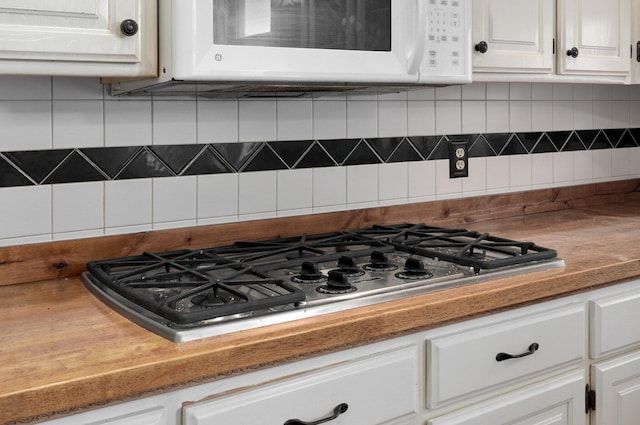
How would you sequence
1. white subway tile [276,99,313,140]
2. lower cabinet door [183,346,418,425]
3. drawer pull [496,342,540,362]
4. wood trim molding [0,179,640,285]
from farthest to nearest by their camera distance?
white subway tile [276,99,313,140] < wood trim molding [0,179,640,285] < drawer pull [496,342,540,362] < lower cabinet door [183,346,418,425]

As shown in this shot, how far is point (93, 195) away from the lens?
172cm

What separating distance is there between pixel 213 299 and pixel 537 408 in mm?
776

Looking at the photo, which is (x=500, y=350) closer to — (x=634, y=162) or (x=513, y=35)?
(x=513, y=35)

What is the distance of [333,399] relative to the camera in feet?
4.24

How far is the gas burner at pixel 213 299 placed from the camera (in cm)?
134

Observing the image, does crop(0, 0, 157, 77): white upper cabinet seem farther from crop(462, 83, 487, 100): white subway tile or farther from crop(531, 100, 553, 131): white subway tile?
crop(531, 100, 553, 131): white subway tile

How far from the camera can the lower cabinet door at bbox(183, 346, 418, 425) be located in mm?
1181

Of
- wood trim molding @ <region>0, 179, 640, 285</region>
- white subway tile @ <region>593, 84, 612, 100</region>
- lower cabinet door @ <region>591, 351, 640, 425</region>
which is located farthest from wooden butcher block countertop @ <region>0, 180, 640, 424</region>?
white subway tile @ <region>593, 84, 612, 100</region>

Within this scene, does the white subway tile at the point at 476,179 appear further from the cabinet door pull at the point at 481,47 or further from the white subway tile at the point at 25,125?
the white subway tile at the point at 25,125

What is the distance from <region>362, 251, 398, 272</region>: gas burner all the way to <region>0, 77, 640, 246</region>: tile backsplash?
16.5 inches

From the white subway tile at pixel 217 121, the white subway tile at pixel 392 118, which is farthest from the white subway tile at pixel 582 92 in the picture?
the white subway tile at pixel 217 121

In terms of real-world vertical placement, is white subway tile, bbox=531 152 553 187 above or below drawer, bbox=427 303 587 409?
above

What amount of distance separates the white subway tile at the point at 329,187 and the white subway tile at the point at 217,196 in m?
0.26

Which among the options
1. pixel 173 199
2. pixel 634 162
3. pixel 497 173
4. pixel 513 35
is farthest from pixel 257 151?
pixel 634 162
